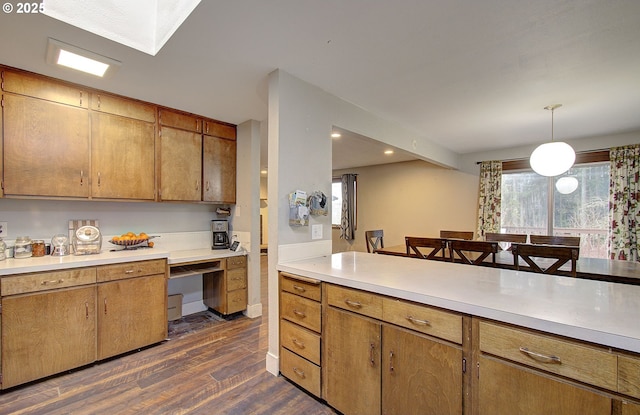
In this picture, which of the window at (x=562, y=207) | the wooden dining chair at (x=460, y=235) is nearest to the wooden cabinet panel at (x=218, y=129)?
the wooden dining chair at (x=460, y=235)

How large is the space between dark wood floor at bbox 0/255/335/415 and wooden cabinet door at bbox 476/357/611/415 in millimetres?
1004

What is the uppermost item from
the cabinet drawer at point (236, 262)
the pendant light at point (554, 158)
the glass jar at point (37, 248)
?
the pendant light at point (554, 158)

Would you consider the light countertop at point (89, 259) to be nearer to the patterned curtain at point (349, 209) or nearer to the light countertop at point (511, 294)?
the light countertop at point (511, 294)

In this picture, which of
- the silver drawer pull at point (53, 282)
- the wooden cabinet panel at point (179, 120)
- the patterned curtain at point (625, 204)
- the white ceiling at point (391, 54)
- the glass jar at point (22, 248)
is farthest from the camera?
the patterned curtain at point (625, 204)

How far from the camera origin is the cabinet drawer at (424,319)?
48.2 inches

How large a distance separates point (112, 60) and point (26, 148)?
3.30 feet

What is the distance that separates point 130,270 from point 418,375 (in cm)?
235

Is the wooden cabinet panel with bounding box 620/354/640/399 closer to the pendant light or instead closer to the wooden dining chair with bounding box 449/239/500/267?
the wooden dining chair with bounding box 449/239/500/267

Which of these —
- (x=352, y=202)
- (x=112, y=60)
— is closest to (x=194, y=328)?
(x=112, y=60)

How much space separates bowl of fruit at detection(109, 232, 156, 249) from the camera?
2.63m

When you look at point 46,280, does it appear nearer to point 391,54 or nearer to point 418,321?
point 418,321

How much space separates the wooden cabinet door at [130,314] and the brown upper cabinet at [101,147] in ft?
2.70

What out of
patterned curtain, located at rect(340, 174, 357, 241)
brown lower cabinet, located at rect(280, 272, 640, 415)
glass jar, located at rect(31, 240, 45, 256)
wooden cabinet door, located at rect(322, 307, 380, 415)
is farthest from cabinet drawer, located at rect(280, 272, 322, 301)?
patterned curtain, located at rect(340, 174, 357, 241)

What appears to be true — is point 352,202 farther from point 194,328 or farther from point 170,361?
point 170,361
